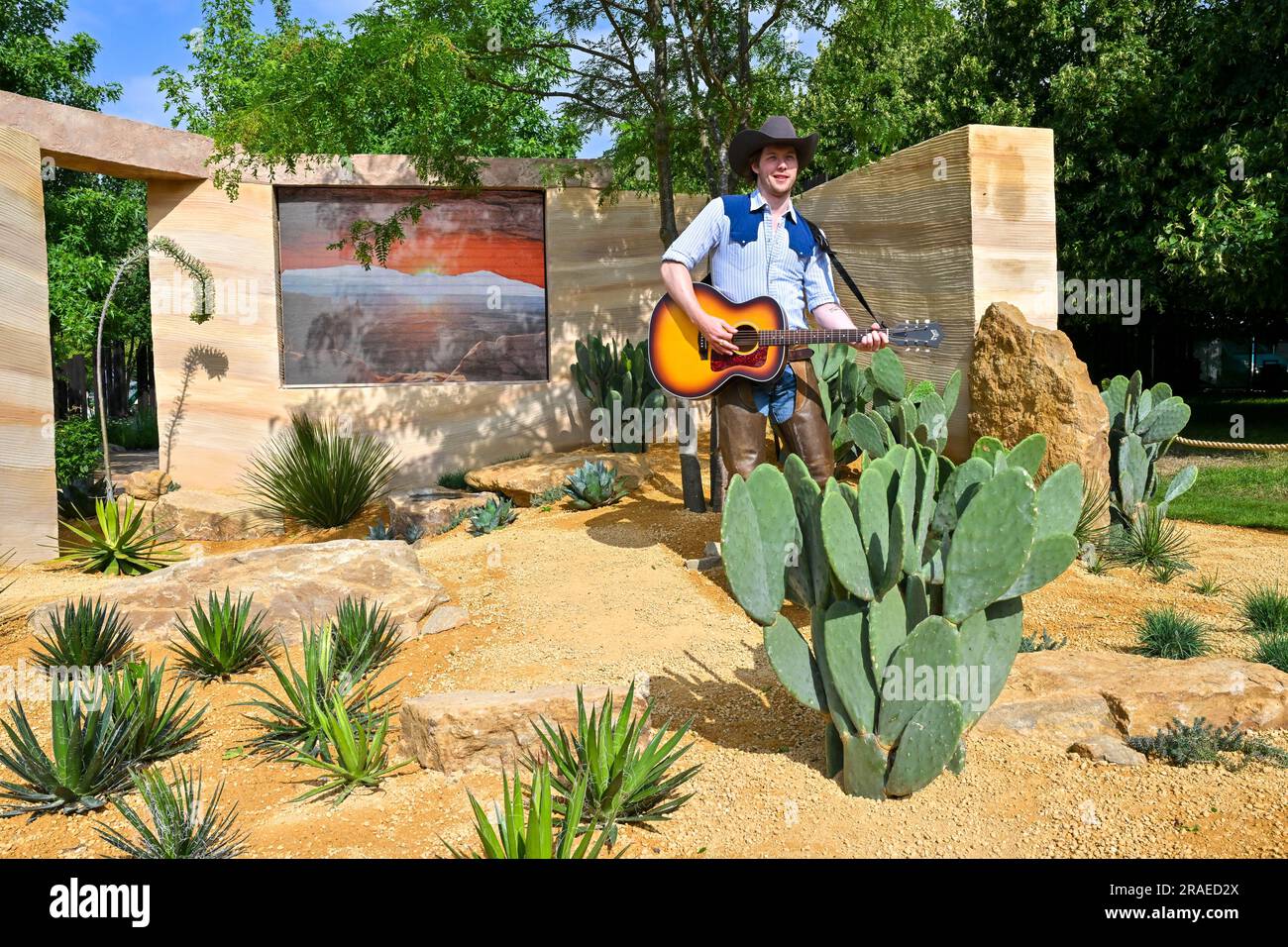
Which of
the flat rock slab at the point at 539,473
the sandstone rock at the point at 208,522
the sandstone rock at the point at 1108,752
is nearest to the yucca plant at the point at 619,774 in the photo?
the sandstone rock at the point at 1108,752

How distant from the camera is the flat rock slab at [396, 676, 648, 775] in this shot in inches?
120

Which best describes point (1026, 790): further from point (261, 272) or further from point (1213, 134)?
point (1213, 134)

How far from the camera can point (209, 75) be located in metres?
18.4

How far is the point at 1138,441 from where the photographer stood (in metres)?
5.41

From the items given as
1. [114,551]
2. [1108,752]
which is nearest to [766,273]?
[1108,752]

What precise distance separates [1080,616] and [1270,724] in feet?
4.39

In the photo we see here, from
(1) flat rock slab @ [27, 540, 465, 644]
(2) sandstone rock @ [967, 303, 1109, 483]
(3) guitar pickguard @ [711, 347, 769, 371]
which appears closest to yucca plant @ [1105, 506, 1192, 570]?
(2) sandstone rock @ [967, 303, 1109, 483]

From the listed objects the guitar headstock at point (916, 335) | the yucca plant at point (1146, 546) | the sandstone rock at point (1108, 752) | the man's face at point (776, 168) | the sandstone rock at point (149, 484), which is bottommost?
the sandstone rock at point (1108, 752)

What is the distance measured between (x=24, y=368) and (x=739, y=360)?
5327 millimetres

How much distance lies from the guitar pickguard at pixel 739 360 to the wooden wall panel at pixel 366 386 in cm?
536

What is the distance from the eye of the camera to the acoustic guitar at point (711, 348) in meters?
4.27

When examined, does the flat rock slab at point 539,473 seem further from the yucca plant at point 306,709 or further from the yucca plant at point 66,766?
the yucca plant at point 66,766

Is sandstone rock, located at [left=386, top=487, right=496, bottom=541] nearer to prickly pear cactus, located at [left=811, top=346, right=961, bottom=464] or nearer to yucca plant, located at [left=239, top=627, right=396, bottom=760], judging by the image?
prickly pear cactus, located at [left=811, top=346, right=961, bottom=464]

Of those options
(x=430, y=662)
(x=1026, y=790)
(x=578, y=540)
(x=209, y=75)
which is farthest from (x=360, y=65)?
(x=209, y=75)
